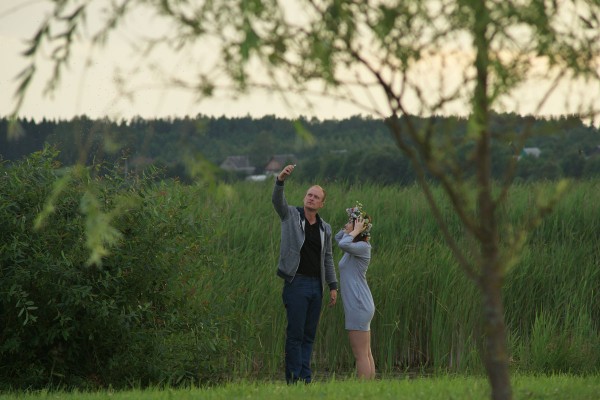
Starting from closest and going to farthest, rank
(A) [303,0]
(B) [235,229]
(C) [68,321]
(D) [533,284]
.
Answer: (A) [303,0] → (C) [68,321] → (D) [533,284] → (B) [235,229]

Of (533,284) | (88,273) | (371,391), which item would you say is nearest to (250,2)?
A: (371,391)

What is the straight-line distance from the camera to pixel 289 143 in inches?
1932

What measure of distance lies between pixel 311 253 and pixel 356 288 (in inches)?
21.8

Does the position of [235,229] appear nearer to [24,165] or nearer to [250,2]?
[24,165]

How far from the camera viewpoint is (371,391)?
318 inches

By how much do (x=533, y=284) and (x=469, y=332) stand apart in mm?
1829

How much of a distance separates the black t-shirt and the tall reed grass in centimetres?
118

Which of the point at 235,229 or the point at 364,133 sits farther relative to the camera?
the point at 364,133

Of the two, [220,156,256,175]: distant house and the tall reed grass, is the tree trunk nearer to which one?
the tall reed grass

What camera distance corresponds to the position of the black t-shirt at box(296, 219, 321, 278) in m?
9.95

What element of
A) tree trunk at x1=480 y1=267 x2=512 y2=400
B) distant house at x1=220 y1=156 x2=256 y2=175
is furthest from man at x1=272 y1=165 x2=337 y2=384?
distant house at x1=220 y1=156 x2=256 y2=175

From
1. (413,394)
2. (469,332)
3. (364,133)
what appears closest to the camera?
(413,394)

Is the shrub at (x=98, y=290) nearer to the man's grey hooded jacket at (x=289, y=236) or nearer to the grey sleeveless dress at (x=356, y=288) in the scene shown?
the man's grey hooded jacket at (x=289, y=236)

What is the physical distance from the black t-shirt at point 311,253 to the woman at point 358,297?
241 mm
